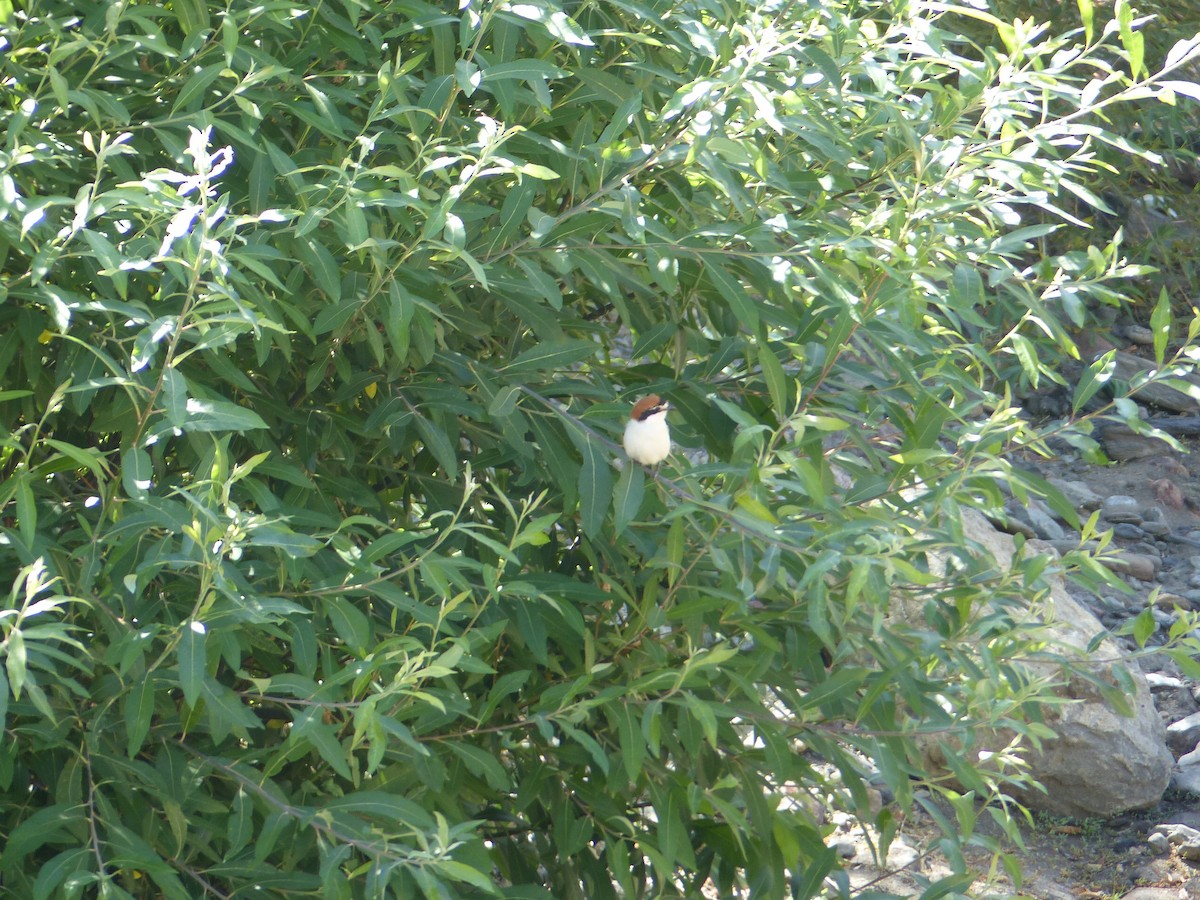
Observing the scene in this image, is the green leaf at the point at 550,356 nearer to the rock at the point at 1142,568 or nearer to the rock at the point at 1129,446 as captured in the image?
the rock at the point at 1142,568

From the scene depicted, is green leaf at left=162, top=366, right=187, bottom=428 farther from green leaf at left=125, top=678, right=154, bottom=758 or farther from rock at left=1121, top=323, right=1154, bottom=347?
rock at left=1121, top=323, right=1154, bottom=347

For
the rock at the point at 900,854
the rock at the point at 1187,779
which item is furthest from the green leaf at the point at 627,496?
the rock at the point at 1187,779

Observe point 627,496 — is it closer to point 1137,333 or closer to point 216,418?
point 216,418

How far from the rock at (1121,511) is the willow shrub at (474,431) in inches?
200

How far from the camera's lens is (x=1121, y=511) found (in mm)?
7684

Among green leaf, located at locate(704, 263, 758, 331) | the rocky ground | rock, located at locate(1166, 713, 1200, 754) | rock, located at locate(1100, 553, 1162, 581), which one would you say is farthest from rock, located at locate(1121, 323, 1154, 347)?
green leaf, located at locate(704, 263, 758, 331)

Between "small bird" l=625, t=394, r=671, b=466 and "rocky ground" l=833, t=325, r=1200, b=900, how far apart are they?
3.55 feet

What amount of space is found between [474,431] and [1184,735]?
4555mm

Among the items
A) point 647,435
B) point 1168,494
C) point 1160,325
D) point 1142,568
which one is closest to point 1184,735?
point 1142,568

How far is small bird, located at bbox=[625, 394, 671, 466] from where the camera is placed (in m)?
2.55

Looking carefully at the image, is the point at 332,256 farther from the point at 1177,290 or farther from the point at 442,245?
the point at 1177,290

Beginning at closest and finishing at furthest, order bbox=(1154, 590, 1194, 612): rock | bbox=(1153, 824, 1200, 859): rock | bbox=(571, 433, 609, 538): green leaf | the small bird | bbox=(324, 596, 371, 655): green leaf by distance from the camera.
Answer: bbox=(324, 596, 371, 655): green leaf → bbox=(571, 433, 609, 538): green leaf → the small bird → bbox=(1153, 824, 1200, 859): rock → bbox=(1154, 590, 1194, 612): rock

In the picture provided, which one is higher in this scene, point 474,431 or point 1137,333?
point 474,431

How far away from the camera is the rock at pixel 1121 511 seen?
7645mm
